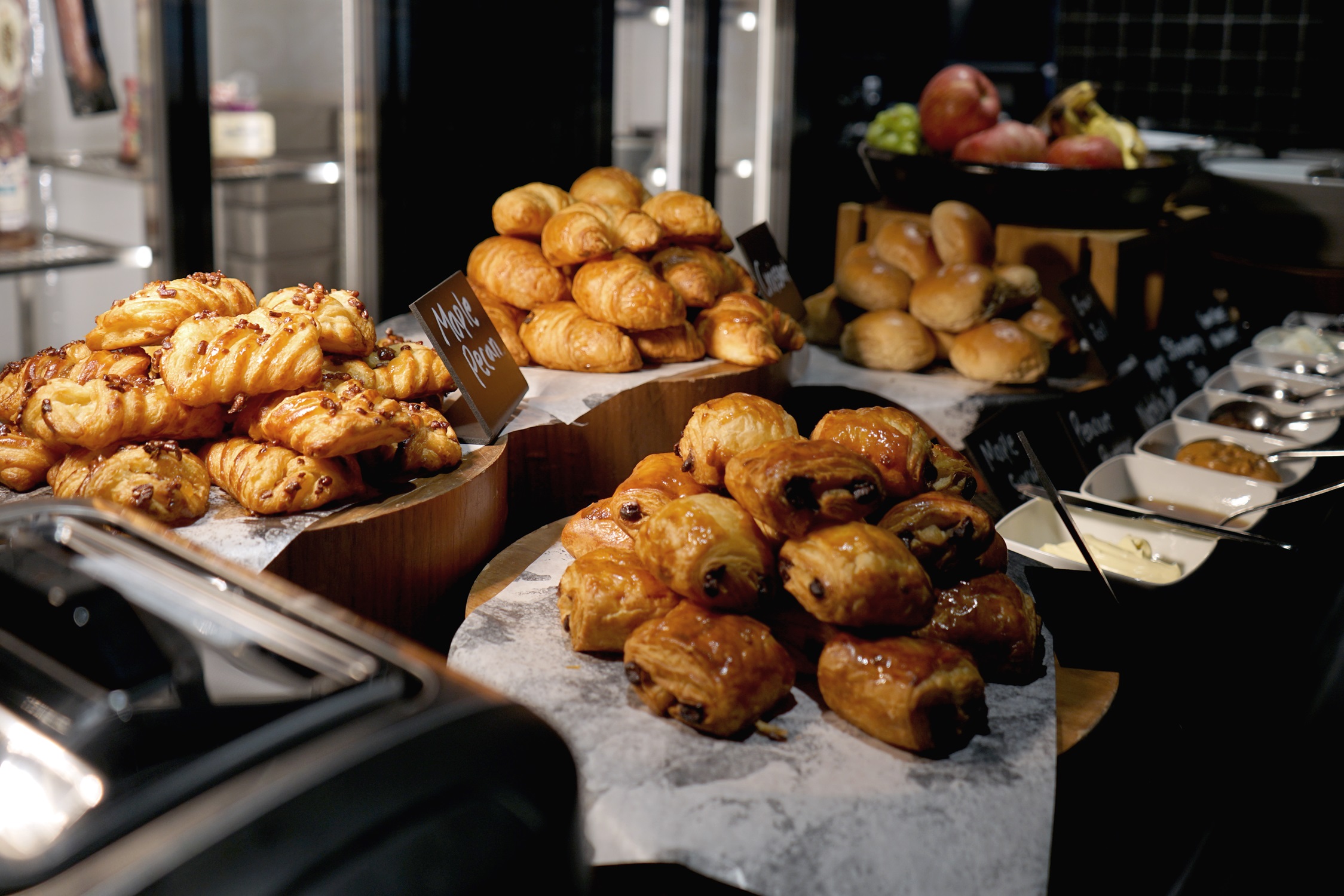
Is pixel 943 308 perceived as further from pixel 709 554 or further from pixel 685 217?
pixel 709 554

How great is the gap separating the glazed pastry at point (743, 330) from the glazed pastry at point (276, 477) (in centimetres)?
98

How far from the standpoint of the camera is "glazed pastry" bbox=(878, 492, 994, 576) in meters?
1.33

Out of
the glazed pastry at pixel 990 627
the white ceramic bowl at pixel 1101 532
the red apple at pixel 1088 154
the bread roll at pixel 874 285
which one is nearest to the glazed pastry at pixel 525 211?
the bread roll at pixel 874 285

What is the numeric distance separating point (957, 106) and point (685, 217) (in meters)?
1.22

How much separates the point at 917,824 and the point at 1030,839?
0.38ft

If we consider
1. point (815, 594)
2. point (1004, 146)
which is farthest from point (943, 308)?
point (815, 594)

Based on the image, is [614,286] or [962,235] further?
[962,235]

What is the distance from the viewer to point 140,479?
139 centimetres

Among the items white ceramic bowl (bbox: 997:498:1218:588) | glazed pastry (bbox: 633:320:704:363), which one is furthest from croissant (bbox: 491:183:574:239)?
white ceramic bowl (bbox: 997:498:1218:588)

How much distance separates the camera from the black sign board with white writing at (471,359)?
176 centimetres

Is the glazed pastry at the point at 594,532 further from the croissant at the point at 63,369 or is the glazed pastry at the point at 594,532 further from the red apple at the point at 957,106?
the red apple at the point at 957,106

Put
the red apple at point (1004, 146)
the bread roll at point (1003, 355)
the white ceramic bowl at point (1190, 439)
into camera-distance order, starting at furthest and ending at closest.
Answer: the red apple at point (1004, 146)
the bread roll at point (1003, 355)
the white ceramic bowl at point (1190, 439)

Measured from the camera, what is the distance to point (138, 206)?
123 inches

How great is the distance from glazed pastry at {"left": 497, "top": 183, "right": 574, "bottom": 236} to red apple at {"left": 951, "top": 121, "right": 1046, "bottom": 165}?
129 cm
